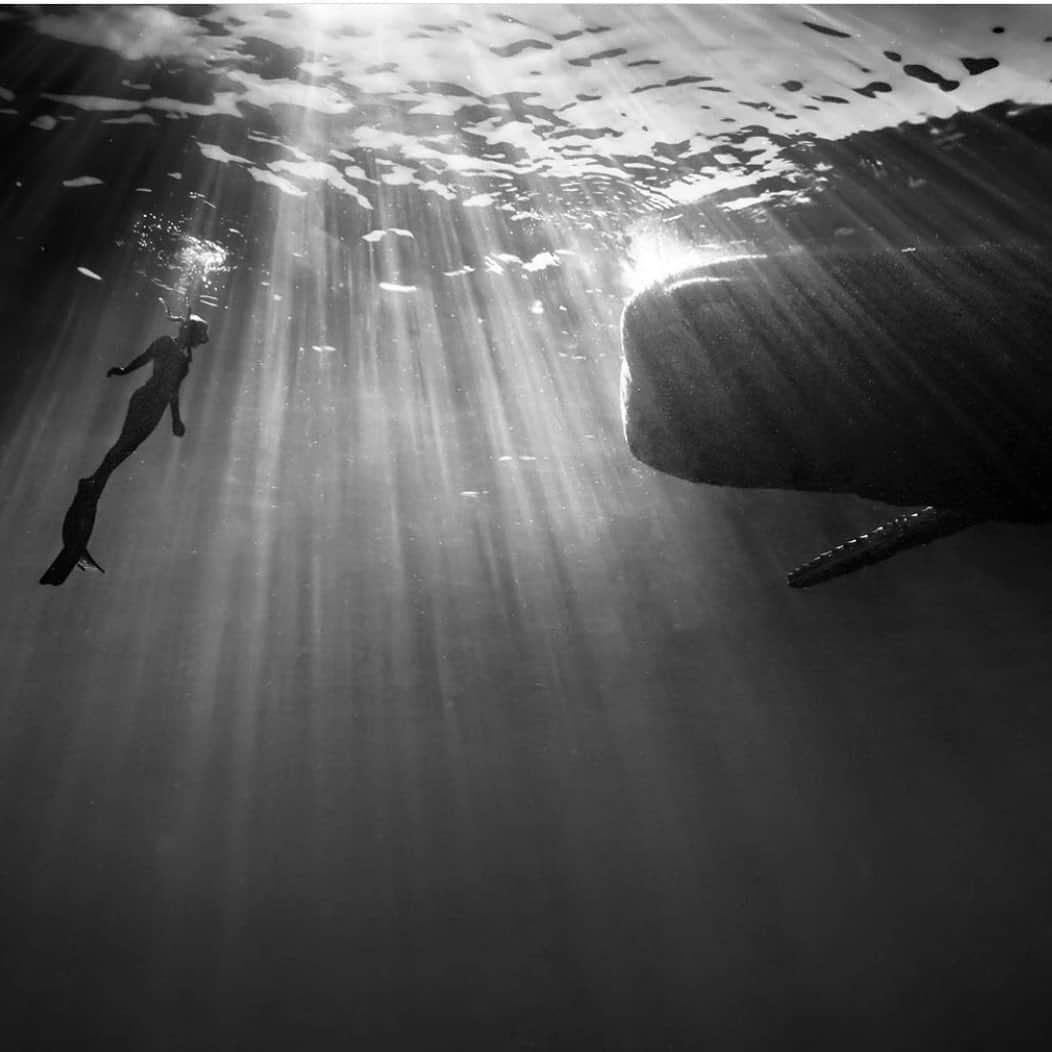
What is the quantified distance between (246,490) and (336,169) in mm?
12400

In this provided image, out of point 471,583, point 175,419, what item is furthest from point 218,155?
point 471,583

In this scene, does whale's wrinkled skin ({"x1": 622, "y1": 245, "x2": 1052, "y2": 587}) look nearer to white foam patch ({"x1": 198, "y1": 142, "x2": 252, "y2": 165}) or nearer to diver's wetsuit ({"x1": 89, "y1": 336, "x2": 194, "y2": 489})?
diver's wetsuit ({"x1": 89, "y1": 336, "x2": 194, "y2": 489})

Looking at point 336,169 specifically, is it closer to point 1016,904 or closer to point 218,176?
point 218,176

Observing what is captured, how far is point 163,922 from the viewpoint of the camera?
71.3 meters

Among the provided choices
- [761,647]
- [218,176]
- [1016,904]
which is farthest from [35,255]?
[1016,904]

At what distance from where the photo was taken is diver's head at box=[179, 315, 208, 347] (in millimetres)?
6904

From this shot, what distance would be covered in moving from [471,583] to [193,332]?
20.2m

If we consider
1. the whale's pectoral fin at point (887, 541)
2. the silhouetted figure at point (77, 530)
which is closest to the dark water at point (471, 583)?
the silhouetted figure at point (77, 530)

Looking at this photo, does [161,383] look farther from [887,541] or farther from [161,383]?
[887,541]

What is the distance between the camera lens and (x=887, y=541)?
3754mm

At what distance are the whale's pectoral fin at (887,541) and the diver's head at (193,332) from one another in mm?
5752

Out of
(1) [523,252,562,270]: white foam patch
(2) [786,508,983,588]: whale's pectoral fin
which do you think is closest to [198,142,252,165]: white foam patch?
(1) [523,252,562,270]: white foam patch

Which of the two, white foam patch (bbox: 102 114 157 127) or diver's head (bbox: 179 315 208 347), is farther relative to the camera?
white foam patch (bbox: 102 114 157 127)

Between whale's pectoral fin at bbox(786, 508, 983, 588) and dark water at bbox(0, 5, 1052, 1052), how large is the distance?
507 cm
